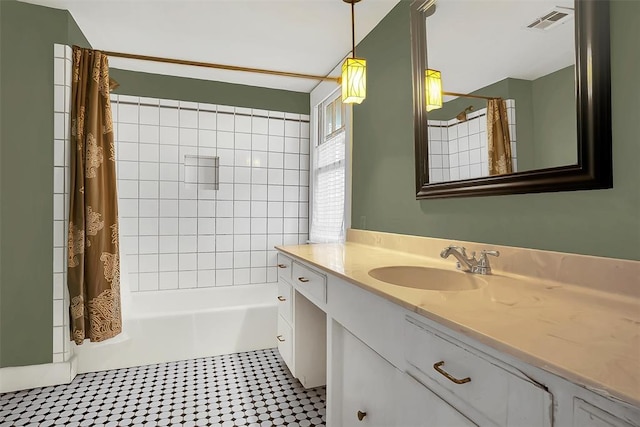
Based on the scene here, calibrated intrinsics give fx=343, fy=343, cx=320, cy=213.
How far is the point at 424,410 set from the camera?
855mm

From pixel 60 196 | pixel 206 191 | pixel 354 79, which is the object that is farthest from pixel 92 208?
pixel 354 79

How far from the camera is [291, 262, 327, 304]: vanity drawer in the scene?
1.54m

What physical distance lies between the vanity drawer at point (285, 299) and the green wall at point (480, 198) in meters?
0.67

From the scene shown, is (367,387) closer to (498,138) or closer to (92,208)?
(498,138)

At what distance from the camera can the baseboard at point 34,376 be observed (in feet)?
6.80

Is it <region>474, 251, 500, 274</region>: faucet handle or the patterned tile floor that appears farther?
the patterned tile floor

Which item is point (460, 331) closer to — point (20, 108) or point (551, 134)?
point (551, 134)

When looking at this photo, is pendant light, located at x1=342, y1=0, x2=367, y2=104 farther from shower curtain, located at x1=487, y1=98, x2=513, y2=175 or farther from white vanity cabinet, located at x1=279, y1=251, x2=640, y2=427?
white vanity cabinet, located at x1=279, y1=251, x2=640, y2=427

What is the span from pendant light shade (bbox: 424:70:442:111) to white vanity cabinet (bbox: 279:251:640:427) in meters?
0.98

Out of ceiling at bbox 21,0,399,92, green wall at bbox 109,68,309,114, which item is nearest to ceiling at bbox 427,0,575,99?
ceiling at bbox 21,0,399,92

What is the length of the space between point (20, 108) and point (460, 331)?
105 inches

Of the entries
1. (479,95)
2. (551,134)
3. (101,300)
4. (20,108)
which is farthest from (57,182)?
(551,134)

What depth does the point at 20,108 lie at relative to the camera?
2.09m

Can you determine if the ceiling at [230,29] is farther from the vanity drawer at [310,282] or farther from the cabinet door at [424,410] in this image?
the cabinet door at [424,410]
